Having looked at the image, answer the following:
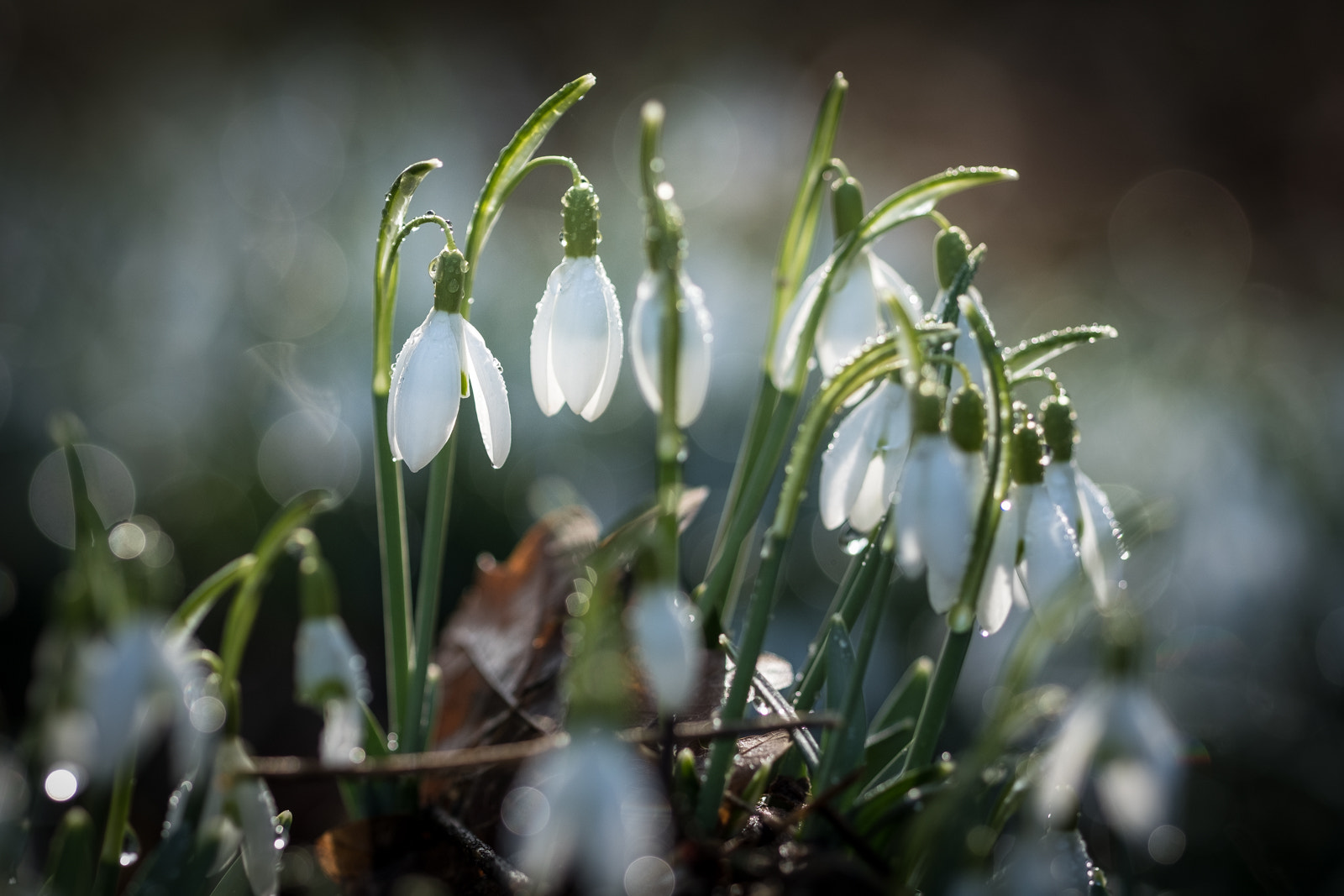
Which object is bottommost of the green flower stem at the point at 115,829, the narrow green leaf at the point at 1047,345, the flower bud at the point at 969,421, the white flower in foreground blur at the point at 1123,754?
the green flower stem at the point at 115,829

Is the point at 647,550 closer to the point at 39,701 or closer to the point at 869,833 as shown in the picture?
the point at 869,833

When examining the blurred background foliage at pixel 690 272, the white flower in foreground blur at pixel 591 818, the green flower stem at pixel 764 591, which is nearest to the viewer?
the white flower in foreground blur at pixel 591 818

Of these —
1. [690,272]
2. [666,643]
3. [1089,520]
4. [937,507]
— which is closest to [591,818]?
[666,643]

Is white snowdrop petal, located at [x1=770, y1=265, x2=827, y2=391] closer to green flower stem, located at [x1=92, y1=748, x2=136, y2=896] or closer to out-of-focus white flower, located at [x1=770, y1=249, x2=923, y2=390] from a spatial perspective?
out-of-focus white flower, located at [x1=770, y1=249, x2=923, y2=390]

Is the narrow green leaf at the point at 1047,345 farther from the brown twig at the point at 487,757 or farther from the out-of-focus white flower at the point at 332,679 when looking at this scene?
the out-of-focus white flower at the point at 332,679

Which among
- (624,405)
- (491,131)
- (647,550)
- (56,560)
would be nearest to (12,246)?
(56,560)

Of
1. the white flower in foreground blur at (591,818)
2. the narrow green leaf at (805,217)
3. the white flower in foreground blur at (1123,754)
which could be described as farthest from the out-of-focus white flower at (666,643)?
the narrow green leaf at (805,217)
